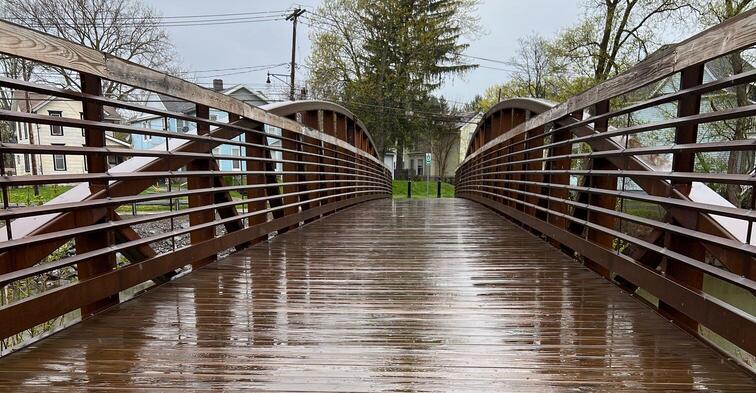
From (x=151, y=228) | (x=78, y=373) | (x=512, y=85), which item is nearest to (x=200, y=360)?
(x=78, y=373)

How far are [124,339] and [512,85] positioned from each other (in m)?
25.9

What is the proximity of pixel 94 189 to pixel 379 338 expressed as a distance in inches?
61.1

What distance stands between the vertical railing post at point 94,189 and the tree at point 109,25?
51.8 ft

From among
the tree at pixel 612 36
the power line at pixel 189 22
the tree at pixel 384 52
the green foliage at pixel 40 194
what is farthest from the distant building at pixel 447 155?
the green foliage at pixel 40 194

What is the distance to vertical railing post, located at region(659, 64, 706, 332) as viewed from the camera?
183cm

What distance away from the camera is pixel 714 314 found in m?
1.58

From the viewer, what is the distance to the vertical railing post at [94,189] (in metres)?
1.97

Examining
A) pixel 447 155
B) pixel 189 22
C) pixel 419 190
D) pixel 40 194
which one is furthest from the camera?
pixel 447 155

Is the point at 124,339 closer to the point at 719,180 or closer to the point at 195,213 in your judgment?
the point at 195,213

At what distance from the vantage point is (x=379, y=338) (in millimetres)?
1768

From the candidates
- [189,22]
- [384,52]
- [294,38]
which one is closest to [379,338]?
[294,38]

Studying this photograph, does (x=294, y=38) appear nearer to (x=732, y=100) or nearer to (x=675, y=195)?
(x=732, y=100)

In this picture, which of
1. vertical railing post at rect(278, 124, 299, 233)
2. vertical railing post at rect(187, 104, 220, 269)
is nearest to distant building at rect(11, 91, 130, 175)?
vertical railing post at rect(187, 104, 220, 269)

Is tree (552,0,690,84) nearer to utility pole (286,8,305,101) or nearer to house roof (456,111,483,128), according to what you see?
utility pole (286,8,305,101)
